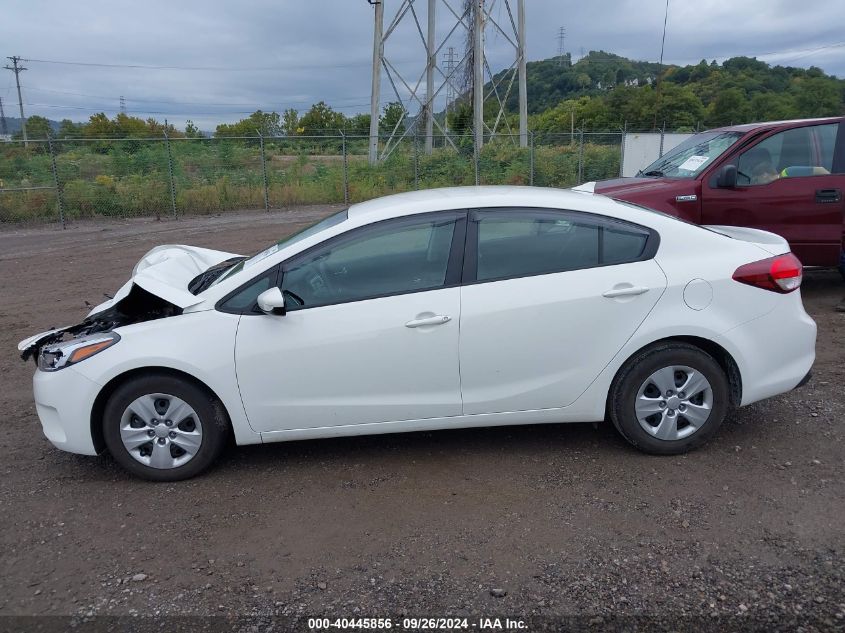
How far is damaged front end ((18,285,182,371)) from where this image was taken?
4.05 meters

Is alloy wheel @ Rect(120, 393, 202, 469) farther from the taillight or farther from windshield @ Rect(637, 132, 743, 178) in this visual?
windshield @ Rect(637, 132, 743, 178)

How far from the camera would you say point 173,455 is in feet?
13.6

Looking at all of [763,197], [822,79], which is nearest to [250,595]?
[763,197]

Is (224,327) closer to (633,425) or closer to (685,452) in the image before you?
(633,425)

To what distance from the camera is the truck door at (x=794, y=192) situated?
23.9 ft

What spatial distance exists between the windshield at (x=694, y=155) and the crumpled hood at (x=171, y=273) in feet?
16.2

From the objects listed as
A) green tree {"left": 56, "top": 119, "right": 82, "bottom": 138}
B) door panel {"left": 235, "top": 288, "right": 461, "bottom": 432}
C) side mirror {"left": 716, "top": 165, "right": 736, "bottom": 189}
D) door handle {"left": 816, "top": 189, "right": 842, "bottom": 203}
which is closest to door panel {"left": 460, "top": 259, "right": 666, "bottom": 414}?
door panel {"left": 235, "top": 288, "right": 461, "bottom": 432}

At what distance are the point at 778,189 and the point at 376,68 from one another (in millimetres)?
18109

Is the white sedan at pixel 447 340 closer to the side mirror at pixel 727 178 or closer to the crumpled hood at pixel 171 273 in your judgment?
the crumpled hood at pixel 171 273

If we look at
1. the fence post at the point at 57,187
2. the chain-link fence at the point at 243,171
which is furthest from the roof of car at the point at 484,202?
the fence post at the point at 57,187

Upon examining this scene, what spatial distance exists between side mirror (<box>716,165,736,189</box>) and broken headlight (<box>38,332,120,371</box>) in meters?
5.96

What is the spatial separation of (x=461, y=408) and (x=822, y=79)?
2875cm

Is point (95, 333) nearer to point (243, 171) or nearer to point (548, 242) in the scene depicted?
point (548, 242)

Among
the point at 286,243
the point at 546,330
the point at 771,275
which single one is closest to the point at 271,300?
the point at 286,243
